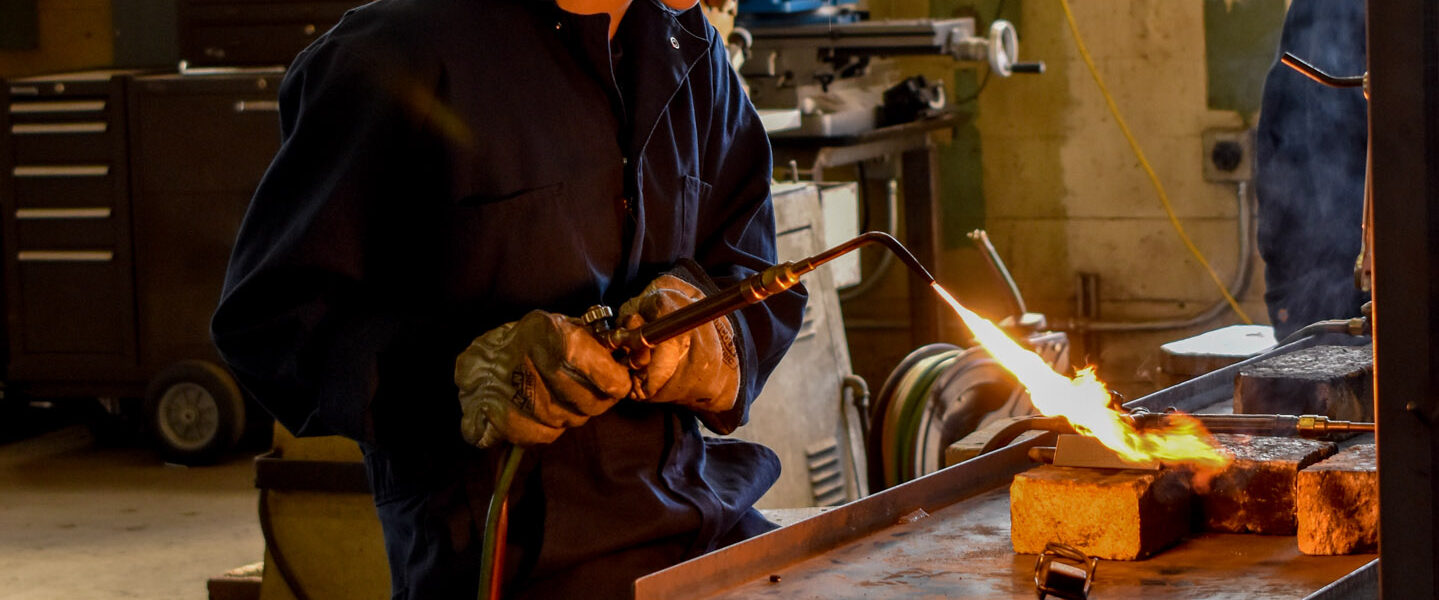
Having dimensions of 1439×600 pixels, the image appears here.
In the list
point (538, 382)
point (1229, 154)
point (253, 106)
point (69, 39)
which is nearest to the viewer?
point (538, 382)

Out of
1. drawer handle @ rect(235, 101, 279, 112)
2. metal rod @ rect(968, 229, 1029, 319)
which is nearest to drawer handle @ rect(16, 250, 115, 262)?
drawer handle @ rect(235, 101, 279, 112)

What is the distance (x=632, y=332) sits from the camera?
1429 millimetres

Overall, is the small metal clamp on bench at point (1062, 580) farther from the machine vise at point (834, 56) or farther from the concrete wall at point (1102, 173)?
the concrete wall at point (1102, 173)

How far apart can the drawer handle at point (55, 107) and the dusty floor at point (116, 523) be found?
116cm

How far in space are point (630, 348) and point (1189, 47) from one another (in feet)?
14.3

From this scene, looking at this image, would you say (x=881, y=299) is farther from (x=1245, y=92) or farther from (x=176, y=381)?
(x=176, y=381)

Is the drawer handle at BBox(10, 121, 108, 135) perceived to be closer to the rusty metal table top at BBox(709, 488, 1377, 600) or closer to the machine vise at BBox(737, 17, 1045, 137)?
the machine vise at BBox(737, 17, 1045, 137)

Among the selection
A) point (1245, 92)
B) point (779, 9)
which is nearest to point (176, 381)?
point (779, 9)

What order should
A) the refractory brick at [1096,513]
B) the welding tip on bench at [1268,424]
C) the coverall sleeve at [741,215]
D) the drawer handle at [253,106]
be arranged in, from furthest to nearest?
the drawer handle at [253,106] < the coverall sleeve at [741,215] < the welding tip on bench at [1268,424] < the refractory brick at [1096,513]

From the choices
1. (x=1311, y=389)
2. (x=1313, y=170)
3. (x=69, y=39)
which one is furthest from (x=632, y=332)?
(x=69, y=39)

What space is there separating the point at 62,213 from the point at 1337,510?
14.9 ft

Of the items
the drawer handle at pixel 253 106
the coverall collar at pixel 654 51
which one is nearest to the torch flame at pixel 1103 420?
the coverall collar at pixel 654 51

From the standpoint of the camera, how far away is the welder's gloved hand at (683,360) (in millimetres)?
1479

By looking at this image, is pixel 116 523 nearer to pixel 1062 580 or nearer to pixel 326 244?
pixel 326 244
